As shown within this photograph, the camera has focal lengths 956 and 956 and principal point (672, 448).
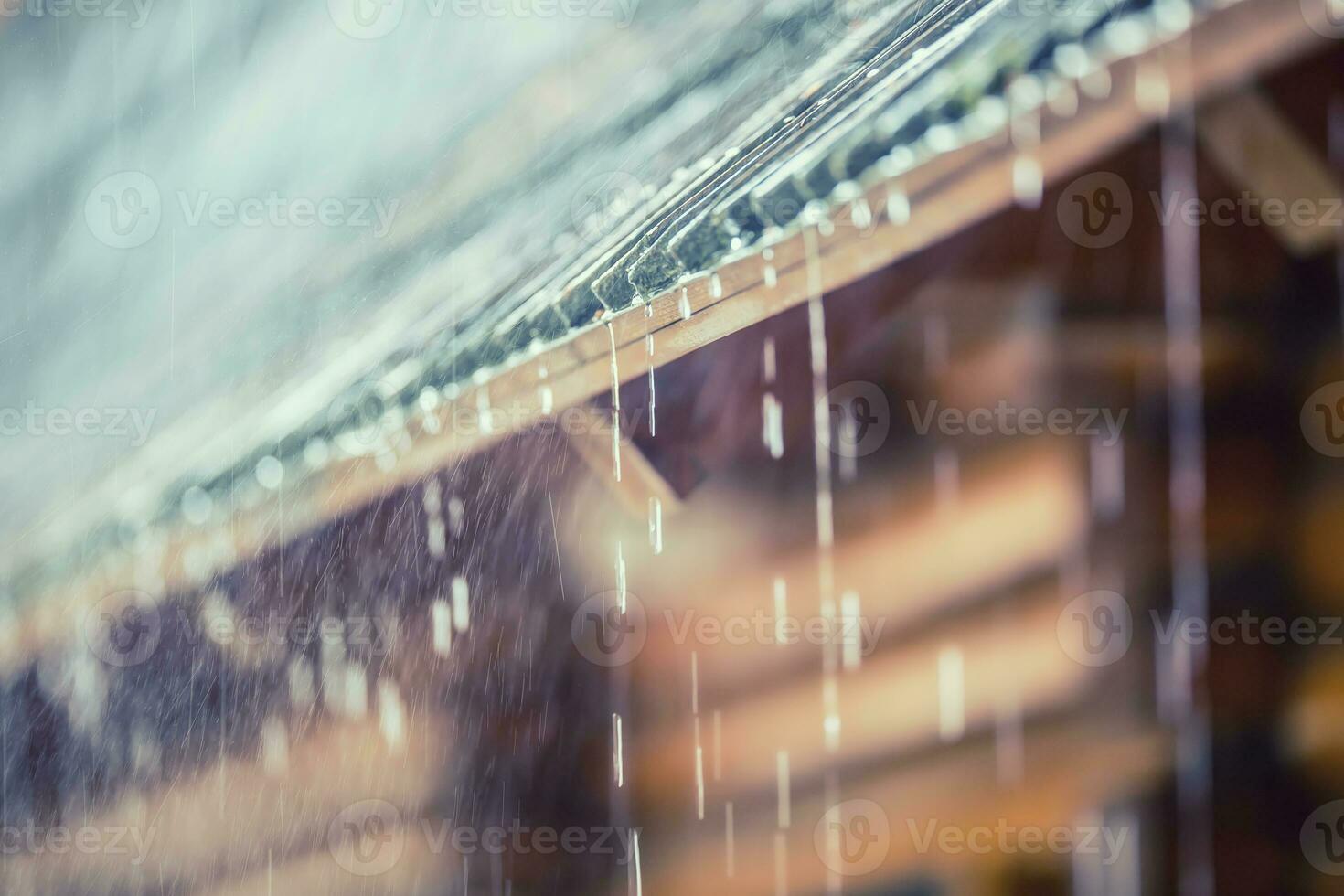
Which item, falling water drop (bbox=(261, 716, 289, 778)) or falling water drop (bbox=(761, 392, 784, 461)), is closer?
falling water drop (bbox=(761, 392, 784, 461))

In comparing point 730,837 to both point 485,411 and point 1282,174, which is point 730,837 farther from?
point 1282,174

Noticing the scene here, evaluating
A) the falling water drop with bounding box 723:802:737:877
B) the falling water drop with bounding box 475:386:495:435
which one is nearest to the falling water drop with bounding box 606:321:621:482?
the falling water drop with bounding box 475:386:495:435

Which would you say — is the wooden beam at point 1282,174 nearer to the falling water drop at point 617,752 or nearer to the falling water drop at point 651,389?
the falling water drop at point 651,389

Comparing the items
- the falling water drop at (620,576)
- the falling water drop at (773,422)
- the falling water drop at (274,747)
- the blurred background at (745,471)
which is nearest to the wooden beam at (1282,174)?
the blurred background at (745,471)

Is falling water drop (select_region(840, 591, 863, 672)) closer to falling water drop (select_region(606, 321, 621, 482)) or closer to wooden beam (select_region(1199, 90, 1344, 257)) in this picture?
falling water drop (select_region(606, 321, 621, 482))

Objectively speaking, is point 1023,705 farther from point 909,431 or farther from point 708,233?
point 708,233

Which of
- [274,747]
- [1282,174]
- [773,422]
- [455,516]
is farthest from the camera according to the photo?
[274,747]

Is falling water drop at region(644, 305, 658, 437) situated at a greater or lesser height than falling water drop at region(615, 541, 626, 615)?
greater

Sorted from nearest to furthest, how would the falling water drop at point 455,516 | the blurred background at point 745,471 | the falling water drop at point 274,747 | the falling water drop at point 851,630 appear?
the blurred background at point 745,471 → the falling water drop at point 851,630 → the falling water drop at point 455,516 → the falling water drop at point 274,747

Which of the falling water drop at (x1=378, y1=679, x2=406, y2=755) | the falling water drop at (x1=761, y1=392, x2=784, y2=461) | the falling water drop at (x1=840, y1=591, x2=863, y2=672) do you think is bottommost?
the falling water drop at (x1=378, y1=679, x2=406, y2=755)

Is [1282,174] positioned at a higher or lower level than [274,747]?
higher

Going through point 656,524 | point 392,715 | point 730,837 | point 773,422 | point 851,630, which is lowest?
point 730,837

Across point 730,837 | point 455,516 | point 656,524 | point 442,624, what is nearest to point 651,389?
point 656,524

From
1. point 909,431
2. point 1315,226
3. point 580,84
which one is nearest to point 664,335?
point 909,431
